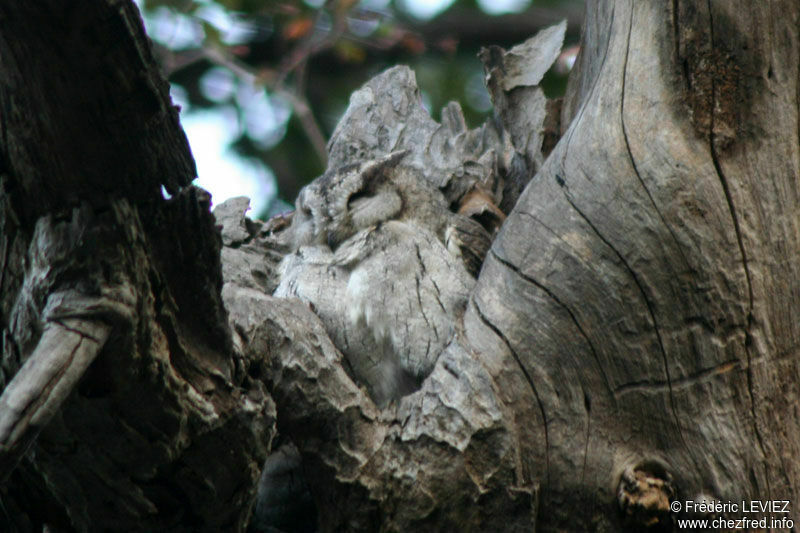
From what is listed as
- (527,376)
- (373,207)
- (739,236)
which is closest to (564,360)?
(527,376)

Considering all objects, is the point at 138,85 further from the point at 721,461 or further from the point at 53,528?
the point at 721,461

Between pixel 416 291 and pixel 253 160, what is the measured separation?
9.76 feet

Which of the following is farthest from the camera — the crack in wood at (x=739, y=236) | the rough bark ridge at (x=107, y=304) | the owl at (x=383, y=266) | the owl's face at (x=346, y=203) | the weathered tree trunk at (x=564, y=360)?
the owl's face at (x=346, y=203)

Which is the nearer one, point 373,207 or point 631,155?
point 631,155

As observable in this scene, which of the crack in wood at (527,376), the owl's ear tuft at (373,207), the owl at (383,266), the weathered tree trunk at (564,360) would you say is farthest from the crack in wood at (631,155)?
the owl's ear tuft at (373,207)

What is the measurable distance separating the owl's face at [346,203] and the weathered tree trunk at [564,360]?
563mm

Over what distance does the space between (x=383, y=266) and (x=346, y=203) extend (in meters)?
0.38

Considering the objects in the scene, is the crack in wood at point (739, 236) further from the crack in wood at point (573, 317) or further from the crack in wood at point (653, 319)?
the crack in wood at point (573, 317)

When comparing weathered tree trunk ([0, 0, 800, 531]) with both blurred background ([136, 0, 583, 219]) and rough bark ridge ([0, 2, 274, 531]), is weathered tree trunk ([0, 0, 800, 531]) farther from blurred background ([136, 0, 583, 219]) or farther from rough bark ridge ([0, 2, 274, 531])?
blurred background ([136, 0, 583, 219])

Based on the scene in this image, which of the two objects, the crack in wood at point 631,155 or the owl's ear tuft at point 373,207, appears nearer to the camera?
the crack in wood at point 631,155

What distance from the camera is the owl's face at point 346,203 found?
2799 millimetres

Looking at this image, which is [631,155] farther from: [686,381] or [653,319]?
[686,381]

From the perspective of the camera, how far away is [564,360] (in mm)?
2018

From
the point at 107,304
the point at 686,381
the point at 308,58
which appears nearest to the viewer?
the point at 107,304
